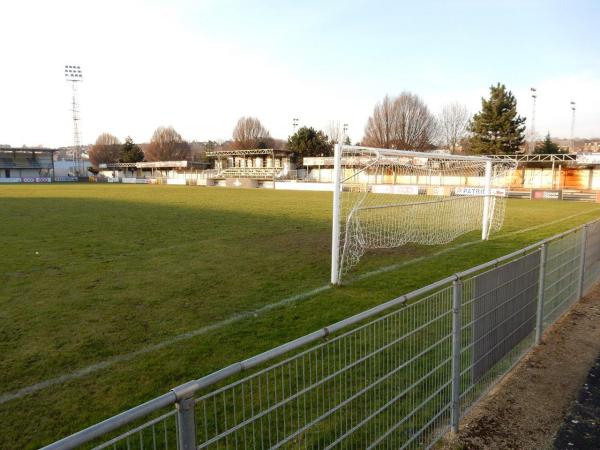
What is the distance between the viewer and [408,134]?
217ft

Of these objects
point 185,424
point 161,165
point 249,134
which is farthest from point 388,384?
point 249,134

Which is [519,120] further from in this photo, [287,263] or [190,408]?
[190,408]

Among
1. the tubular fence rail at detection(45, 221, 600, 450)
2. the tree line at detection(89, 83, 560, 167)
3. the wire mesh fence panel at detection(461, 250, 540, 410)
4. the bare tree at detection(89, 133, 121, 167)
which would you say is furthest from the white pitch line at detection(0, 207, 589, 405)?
the bare tree at detection(89, 133, 121, 167)

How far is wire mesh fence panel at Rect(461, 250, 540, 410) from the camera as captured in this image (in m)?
3.87

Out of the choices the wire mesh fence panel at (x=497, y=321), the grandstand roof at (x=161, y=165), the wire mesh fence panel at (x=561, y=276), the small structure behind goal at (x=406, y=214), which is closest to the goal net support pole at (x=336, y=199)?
the small structure behind goal at (x=406, y=214)

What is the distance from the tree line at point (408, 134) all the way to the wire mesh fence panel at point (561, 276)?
1385 inches

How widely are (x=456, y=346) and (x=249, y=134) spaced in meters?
96.7

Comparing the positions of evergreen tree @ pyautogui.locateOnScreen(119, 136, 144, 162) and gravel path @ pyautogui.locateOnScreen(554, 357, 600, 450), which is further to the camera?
evergreen tree @ pyautogui.locateOnScreen(119, 136, 144, 162)

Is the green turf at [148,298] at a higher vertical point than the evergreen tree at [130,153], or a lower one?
lower

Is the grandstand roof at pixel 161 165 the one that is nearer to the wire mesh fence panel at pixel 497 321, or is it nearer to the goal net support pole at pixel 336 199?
the goal net support pole at pixel 336 199

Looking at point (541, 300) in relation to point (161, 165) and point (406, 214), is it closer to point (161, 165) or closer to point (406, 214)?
point (406, 214)

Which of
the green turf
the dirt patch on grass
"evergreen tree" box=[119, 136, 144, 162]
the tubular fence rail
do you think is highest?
"evergreen tree" box=[119, 136, 144, 162]

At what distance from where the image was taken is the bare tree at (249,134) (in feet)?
315

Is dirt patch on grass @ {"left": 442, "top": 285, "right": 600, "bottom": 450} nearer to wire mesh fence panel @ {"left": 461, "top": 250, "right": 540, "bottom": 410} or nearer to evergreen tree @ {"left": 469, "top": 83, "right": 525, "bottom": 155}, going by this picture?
wire mesh fence panel @ {"left": 461, "top": 250, "right": 540, "bottom": 410}
